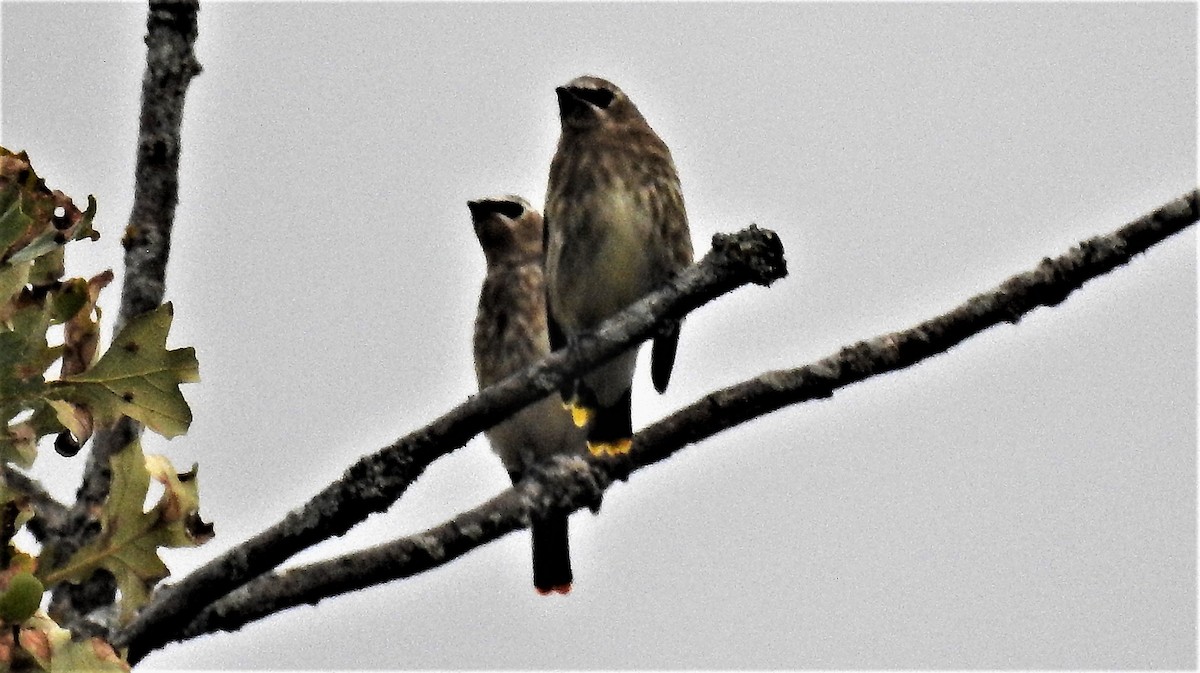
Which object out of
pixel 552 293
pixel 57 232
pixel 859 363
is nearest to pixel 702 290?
pixel 859 363

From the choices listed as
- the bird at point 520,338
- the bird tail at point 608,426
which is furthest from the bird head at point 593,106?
the bird at point 520,338

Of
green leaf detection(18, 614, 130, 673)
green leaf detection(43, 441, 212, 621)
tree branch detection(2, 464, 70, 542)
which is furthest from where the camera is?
tree branch detection(2, 464, 70, 542)

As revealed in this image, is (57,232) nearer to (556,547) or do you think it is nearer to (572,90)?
(572,90)

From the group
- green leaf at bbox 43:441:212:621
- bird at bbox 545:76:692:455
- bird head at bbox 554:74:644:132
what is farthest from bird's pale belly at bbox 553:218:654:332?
green leaf at bbox 43:441:212:621

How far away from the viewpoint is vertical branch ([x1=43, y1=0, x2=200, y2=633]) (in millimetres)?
2748

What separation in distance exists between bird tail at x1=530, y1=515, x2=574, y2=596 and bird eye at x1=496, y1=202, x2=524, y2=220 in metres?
1.36

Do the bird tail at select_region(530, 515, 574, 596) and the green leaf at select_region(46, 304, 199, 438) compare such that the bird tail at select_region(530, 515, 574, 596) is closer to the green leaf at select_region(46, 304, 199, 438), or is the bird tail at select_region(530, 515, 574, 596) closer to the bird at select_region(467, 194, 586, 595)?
the bird at select_region(467, 194, 586, 595)

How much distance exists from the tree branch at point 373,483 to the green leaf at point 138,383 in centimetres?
27

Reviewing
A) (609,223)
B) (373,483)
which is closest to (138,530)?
(373,483)

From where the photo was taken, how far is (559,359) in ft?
9.02

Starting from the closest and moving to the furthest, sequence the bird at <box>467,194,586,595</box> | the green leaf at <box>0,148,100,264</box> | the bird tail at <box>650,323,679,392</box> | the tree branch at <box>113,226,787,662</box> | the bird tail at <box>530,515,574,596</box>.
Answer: the green leaf at <box>0,148,100,264</box> → the tree branch at <box>113,226,787,662</box> → the bird tail at <box>650,323,679,392</box> → the bird at <box>467,194,586,595</box> → the bird tail at <box>530,515,574,596</box>

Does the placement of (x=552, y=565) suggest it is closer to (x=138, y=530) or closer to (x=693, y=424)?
(x=693, y=424)

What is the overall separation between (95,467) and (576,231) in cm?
254

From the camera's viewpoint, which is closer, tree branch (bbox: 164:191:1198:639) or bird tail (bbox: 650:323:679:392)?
tree branch (bbox: 164:191:1198:639)
